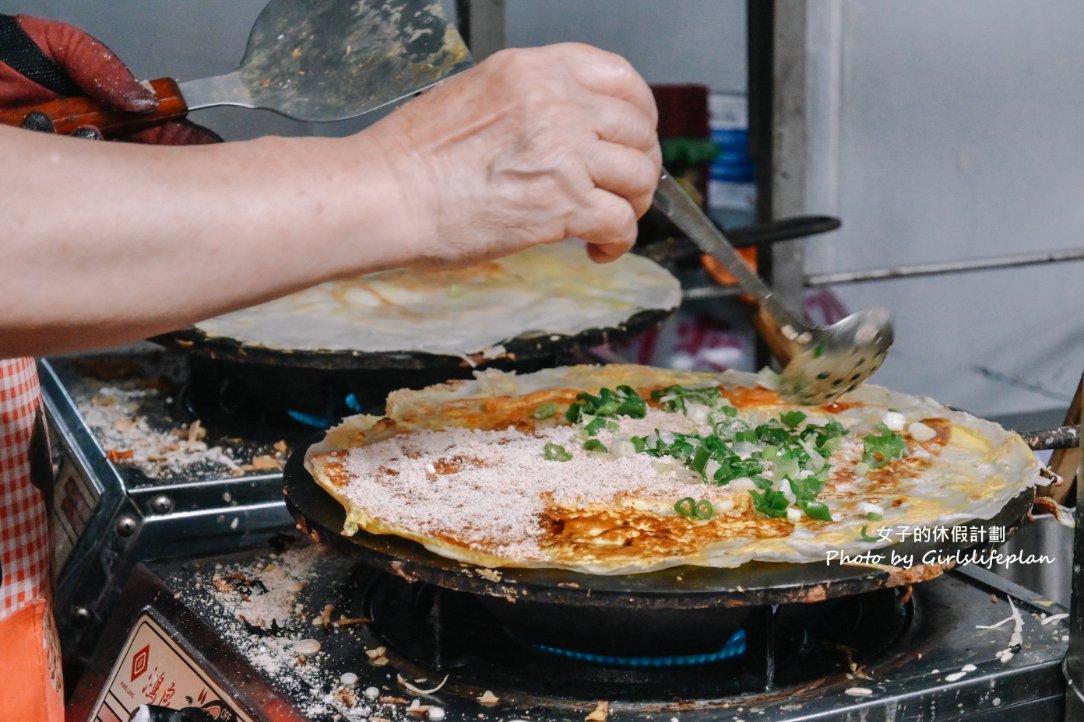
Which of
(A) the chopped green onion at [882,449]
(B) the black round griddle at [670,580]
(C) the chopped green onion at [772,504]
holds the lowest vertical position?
(A) the chopped green onion at [882,449]

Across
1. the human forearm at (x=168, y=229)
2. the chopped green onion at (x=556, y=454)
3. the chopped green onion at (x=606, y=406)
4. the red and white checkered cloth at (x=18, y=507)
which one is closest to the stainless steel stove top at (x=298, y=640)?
the red and white checkered cloth at (x=18, y=507)

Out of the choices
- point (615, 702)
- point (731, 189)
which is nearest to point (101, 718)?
point (615, 702)

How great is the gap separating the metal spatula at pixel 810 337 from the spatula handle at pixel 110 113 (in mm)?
801

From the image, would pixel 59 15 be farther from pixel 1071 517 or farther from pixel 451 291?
pixel 1071 517

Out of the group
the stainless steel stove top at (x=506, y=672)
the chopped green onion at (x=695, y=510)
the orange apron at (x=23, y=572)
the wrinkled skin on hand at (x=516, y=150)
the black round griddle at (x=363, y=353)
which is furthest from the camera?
the black round griddle at (x=363, y=353)

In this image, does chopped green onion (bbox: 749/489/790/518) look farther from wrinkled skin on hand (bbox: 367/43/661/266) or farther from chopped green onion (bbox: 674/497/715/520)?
wrinkled skin on hand (bbox: 367/43/661/266)

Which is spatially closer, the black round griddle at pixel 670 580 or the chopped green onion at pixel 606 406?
the black round griddle at pixel 670 580

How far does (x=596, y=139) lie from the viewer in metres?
1.27

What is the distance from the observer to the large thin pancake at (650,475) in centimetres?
135

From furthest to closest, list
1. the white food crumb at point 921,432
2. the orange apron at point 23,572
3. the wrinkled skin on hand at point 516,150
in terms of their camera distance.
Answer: the white food crumb at point 921,432 → the orange apron at point 23,572 → the wrinkled skin on hand at point 516,150

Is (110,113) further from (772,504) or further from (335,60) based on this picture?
(772,504)

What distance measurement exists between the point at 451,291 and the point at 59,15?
1040 millimetres

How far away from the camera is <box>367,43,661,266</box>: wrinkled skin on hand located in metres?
1.21

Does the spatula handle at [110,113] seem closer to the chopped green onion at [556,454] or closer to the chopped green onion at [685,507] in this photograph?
the chopped green onion at [556,454]
